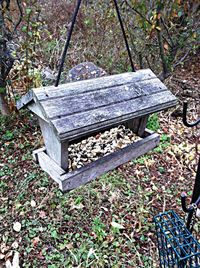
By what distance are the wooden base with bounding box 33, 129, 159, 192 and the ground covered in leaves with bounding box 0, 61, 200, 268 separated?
75 centimetres

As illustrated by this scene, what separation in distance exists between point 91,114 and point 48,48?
11.1ft

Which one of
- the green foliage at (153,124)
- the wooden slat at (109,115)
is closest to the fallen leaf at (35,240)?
the wooden slat at (109,115)

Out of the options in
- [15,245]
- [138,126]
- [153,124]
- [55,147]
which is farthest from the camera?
[153,124]

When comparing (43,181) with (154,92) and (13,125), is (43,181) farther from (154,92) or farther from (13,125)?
(154,92)

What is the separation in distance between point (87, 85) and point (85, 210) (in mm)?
1229

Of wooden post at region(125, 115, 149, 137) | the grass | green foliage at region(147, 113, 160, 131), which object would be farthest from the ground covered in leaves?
wooden post at region(125, 115, 149, 137)

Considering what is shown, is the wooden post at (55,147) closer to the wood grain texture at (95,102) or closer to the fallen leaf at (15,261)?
the wood grain texture at (95,102)

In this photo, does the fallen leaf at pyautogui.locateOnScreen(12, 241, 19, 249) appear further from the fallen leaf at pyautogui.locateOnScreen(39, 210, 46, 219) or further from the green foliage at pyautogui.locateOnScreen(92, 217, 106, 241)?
the green foliage at pyautogui.locateOnScreen(92, 217, 106, 241)

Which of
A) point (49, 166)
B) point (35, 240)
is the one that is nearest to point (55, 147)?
point (49, 166)

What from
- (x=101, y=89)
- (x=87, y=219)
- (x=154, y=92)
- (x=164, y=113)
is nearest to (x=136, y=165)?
(x=87, y=219)

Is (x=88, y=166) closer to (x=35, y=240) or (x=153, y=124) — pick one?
(x=35, y=240)

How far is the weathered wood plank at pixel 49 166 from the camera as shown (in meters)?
1.26

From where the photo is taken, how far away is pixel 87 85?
1202 millimetres

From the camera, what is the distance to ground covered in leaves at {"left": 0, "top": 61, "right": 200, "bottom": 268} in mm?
1825
